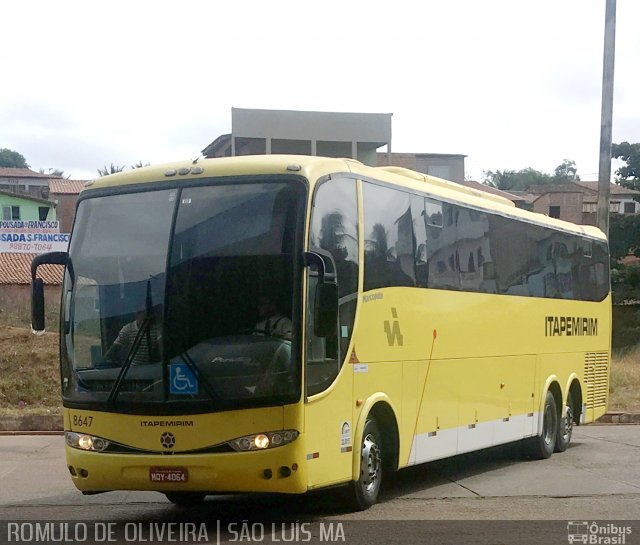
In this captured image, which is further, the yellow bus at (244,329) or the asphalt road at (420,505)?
the asphalt road at (420,505)

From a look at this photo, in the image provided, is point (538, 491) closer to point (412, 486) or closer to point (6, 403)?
point (412, 486)

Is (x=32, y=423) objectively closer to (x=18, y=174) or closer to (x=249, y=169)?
(x=249, y=169)

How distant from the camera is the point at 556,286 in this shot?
16000mm

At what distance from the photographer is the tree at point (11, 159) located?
13838 centimetres

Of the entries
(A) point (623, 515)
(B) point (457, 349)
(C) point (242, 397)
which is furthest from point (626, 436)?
(C) point (242, 397)

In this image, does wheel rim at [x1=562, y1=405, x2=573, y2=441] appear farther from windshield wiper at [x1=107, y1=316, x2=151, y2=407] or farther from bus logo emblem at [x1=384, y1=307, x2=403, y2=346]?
windshield wiper at [x1=107, y1=316, x2=151, y2=407]

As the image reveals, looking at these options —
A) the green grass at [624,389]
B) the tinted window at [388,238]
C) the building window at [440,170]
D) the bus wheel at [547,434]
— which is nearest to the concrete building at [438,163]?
the building window at [440,170]

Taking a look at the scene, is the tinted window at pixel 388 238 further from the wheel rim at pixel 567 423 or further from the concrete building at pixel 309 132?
the concrete building at pixel 309 132

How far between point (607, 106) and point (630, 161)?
25.6 m

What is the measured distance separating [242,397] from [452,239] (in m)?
4.65

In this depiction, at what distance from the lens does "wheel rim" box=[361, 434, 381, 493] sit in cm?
999

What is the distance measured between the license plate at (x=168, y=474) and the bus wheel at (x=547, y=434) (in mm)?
7785

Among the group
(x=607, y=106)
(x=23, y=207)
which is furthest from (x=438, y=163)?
(x=607, y=106)

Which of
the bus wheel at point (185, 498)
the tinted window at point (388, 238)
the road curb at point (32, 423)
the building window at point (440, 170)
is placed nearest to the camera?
the tinted window at point (388, 238)
